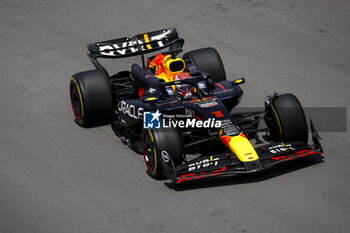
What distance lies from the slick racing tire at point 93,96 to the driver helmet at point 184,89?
4.81 feet

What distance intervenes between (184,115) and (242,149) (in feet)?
5.02

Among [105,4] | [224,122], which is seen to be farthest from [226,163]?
[105,4]

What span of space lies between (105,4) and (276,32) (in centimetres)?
593

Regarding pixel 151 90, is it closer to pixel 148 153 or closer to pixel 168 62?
pixel 168 62

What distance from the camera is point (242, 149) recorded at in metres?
9.91

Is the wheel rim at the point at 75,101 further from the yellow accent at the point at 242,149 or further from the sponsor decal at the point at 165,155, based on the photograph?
the yellow accent at the point at 242,149

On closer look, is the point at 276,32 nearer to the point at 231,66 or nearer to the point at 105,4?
the point at 231,66

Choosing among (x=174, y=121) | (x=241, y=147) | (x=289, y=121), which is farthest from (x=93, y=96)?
(x=289, y=121)

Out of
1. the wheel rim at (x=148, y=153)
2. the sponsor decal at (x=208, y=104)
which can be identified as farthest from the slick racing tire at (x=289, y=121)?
the wheel rim at (x=148, y=153)

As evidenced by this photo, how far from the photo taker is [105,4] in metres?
20.1

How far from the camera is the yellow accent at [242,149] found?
32.1 ft

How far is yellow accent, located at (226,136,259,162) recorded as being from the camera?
32.1 feet

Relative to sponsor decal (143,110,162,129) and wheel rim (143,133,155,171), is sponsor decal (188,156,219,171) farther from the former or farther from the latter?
sponsor decal (143,110,162,129)

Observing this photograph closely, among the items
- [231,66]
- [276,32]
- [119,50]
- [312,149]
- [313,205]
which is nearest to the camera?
[313,205]
